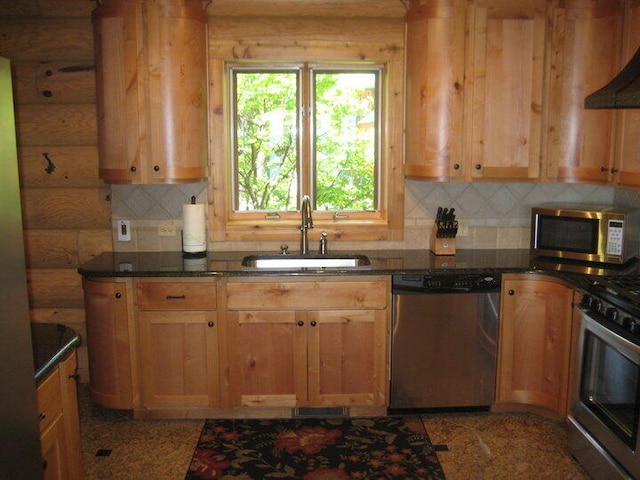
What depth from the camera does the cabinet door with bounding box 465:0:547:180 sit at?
3.31 meters

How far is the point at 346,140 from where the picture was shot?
147 inches

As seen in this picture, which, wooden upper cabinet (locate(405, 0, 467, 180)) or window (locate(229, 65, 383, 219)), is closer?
wooden upper cabinet (locate(405, 0, 467, 180))

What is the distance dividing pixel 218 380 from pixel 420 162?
1.65 metres

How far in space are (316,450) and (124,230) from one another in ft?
5.68

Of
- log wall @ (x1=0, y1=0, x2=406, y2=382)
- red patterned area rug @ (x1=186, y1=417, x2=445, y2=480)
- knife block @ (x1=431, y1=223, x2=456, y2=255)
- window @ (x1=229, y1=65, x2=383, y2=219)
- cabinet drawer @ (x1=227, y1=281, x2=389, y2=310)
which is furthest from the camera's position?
window @ (x1=229, y1=65, x2=383, y2=219)

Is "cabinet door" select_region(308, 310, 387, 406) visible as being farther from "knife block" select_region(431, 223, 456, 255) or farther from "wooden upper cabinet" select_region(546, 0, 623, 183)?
"wooden upper cabinet" select_region(546, 0, 623, 183)

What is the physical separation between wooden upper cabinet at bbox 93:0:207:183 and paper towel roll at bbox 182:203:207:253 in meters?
0.21

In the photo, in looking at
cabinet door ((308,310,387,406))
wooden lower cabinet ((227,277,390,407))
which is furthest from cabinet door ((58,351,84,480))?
cabinet door ((308,310,387,406))

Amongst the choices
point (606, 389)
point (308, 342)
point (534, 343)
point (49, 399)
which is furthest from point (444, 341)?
point (49, 399)

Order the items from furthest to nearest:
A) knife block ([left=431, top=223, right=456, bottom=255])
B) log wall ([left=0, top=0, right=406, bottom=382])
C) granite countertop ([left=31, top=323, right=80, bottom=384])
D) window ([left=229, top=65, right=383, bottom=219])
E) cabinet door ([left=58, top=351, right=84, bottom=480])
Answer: window ([left=229, top=65, right=383, bottom=219])
knife block ([left=431, top=223, right=456, bottom=255])
log wall ([left=0, top=0, right=406, bottom=382])
cabinet door ([left=58, top=351, right=84, bottom=480])
granite countertop ([left=31, top=323, right=80, bottom=384])

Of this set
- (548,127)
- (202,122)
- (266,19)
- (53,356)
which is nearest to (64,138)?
(202,122)

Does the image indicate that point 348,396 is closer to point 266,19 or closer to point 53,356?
point 53,356

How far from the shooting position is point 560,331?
125 inches

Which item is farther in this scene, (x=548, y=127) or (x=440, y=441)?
(x=548, y=127)
